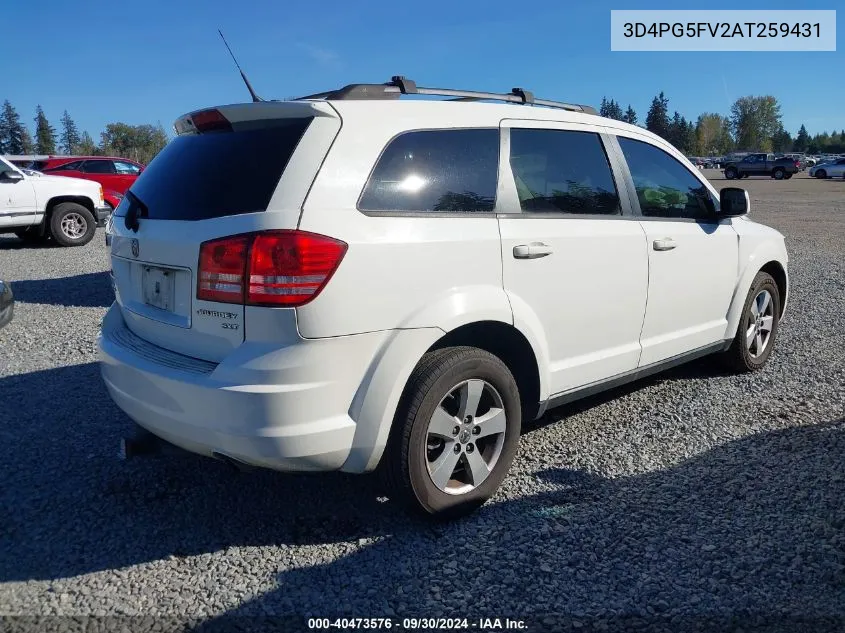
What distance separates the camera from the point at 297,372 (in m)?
2.53

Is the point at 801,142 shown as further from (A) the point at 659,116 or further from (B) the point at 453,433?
(B) the point at 453,433

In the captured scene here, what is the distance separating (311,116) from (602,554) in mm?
2121

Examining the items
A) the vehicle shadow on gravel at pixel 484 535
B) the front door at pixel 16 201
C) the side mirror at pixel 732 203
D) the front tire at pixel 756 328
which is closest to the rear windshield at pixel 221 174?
the vehicle shadow on gravel at pixel 484 535

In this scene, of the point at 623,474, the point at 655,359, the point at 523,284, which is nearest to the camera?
the point at 523,284

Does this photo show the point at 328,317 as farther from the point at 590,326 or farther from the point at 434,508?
the point at 590,326

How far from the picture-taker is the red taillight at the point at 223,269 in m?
2.57

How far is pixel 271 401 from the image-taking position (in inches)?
99.1

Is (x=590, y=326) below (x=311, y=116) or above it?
below

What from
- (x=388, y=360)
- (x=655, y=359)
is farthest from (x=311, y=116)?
(x=655, y=359)

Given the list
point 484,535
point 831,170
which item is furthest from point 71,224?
point 831,170

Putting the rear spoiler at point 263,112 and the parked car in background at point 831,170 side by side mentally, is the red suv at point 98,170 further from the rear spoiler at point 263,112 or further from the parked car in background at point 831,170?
the parked car in background at point 831,170

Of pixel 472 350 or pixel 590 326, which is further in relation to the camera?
pixel 590 326

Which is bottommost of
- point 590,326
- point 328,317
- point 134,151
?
point 590,326

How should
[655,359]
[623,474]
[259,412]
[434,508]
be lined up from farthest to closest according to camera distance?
[655,359], [623,474], [434,508], [259,412]
